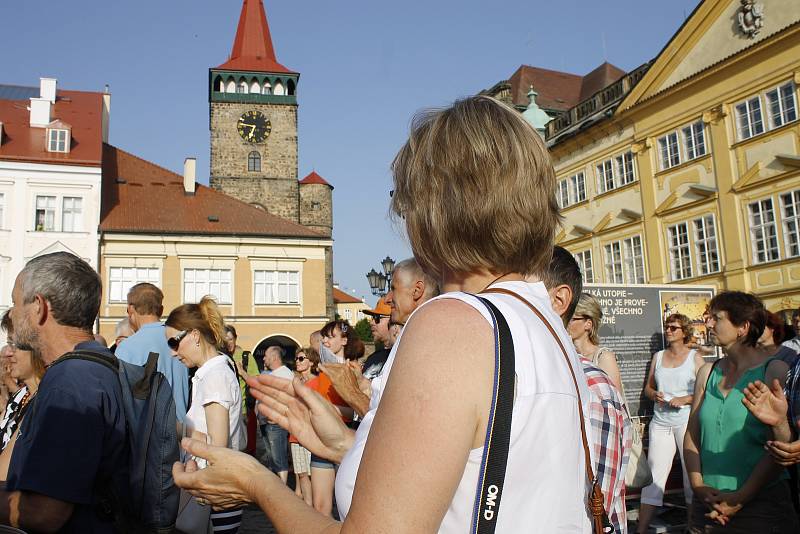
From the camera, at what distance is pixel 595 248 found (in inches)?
1095

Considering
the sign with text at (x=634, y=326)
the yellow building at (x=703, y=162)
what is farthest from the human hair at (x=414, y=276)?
the yellow building at (x=703, y=162)

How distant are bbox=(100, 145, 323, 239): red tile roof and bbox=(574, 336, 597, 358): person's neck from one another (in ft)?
104

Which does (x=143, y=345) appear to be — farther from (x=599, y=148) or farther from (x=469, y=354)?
(x=599, y=148)

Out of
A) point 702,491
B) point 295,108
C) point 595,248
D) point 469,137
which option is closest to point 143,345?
point 702,491

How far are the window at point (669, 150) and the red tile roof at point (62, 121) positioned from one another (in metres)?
25.5

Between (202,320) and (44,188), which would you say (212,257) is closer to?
(44,188)

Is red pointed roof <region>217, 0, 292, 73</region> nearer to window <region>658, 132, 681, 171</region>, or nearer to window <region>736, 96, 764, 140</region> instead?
window <region>658, 132, 681, 171</region>

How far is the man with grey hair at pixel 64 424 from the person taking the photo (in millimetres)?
2469

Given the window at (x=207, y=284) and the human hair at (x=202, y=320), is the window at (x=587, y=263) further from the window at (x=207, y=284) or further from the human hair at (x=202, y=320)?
the human hair at (x=202, y=320)

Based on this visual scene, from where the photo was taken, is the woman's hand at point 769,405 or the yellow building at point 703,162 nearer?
the woman's hand at point 769,405

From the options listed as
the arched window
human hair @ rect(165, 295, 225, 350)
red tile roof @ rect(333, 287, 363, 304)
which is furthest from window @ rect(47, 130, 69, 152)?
red tile roof @ rect(333, 287, 363, 304)

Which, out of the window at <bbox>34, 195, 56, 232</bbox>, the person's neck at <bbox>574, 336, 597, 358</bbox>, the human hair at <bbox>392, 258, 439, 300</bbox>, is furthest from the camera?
the window at <bbox>34, 195, 56, 232</bbox>

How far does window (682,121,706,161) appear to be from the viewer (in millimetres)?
23141

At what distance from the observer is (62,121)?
35.5 m
